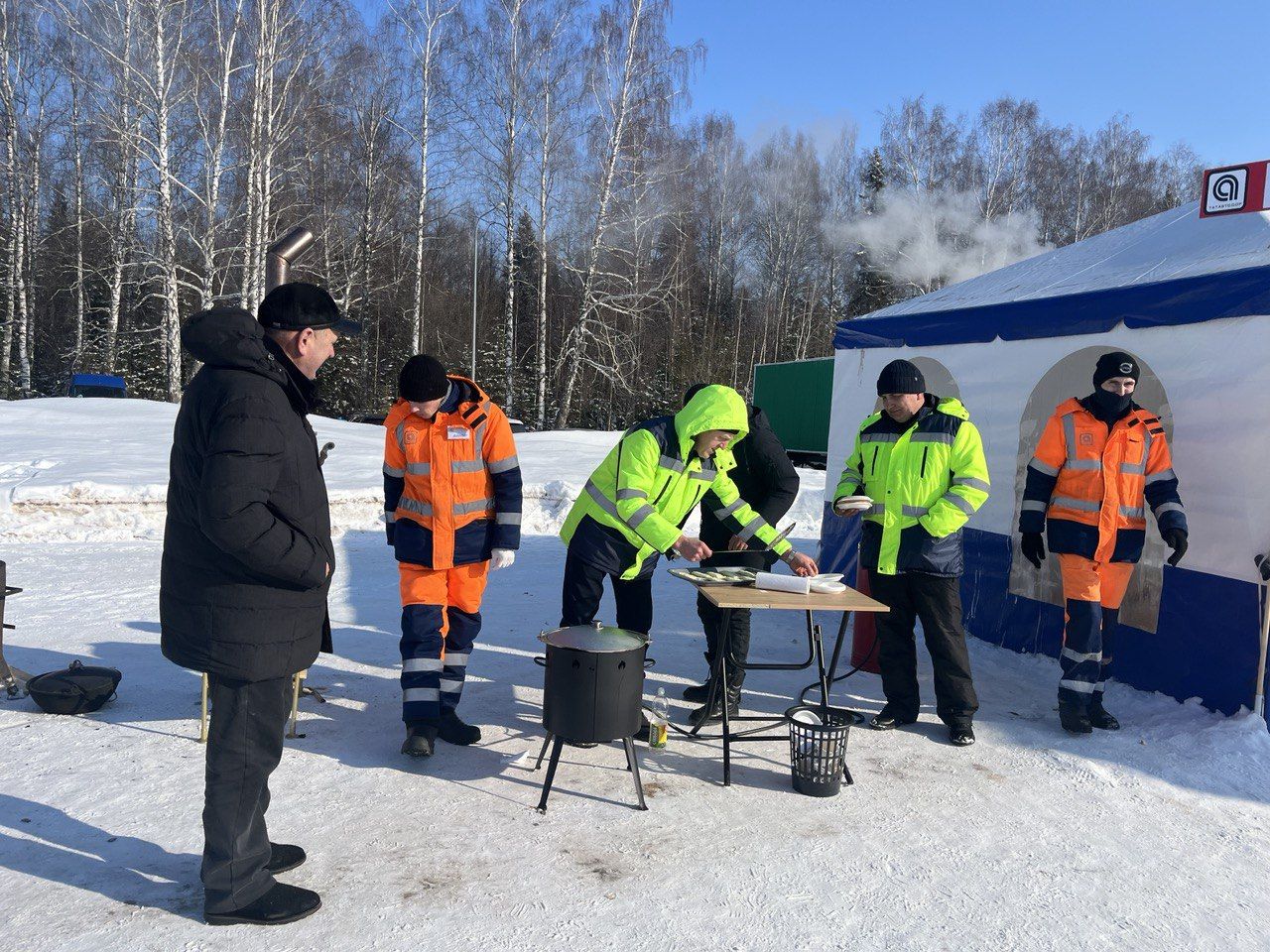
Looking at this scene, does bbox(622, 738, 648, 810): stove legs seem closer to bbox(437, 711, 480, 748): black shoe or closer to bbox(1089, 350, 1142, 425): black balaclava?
bbox(437, 711, 480, 748): black shoe

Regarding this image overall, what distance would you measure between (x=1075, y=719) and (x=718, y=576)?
6.55 feet

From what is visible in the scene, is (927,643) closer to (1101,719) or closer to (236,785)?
(1101,719)

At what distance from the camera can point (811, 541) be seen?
996 cm

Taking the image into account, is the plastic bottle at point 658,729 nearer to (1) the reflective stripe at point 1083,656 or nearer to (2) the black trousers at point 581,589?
(2) the black trousers at point 581,589

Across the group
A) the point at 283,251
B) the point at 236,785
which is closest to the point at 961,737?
the point at 236,785

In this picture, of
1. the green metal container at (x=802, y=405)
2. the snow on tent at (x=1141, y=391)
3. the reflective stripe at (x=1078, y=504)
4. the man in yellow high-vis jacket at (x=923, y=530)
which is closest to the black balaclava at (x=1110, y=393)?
the reflective stripe at (x=1078, y=504)

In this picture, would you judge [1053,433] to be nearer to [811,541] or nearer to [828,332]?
[811,541]

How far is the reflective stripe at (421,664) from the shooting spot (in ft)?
13.0

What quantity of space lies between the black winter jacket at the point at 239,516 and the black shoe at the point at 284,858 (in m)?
0.74

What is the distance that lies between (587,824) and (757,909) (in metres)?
0.78

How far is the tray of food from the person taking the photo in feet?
13.3

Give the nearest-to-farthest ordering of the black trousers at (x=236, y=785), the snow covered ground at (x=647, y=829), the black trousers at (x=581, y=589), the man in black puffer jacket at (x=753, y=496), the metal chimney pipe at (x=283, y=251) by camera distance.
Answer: the black trousers at (x=236, y=785), the snow covered ground at (x=647, y=829), the black trousers at (x=581, y=589), the man in black puffer jacket at (x=753, y=496), the metal chimney pipe at (x=283, y=251)

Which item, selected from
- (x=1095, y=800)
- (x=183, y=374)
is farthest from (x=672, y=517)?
(x=183, y=374)

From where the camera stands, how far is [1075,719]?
445cm
